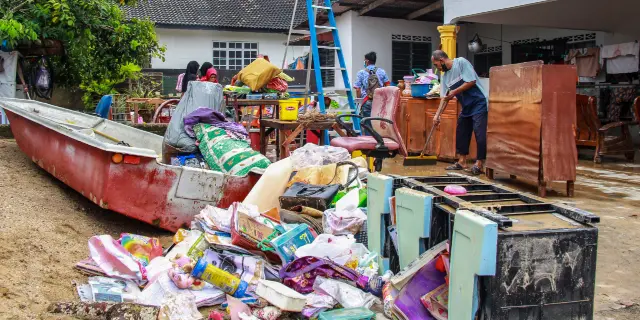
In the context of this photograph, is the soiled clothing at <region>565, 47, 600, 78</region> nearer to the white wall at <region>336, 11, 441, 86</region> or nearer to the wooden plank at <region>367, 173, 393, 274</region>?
the white wall at <region>336, 11, 441, 86</region>

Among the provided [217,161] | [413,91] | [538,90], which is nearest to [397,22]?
[413,91]

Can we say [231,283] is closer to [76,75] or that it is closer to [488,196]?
[488,196]

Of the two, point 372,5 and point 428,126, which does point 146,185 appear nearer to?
point 428,126

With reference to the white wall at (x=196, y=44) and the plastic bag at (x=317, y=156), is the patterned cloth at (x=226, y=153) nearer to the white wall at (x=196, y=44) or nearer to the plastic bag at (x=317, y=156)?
the plastic bag at (x=317, y=156)

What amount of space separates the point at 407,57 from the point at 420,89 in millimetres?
5390

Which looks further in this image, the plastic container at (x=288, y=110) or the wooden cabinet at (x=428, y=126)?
the wooden cabinet at (x=428, y=126)

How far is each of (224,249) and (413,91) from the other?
709 cm

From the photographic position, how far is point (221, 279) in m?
3.69

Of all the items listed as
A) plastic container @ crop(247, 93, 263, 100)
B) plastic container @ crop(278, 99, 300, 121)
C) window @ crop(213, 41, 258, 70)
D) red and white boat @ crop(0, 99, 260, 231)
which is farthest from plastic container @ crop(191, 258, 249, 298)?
window @ crop(213, 41, 258, 70)

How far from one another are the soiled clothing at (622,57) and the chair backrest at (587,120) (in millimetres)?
2090

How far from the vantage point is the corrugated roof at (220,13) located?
971 inches

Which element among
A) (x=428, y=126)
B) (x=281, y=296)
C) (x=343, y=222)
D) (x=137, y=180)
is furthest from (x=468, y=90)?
(x=281, y=296)

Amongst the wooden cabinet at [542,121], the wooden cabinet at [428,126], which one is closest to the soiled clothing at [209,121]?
the wooden cabinet at [542,121]

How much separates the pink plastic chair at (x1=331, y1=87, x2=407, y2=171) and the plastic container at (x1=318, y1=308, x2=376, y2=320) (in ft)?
11.6
